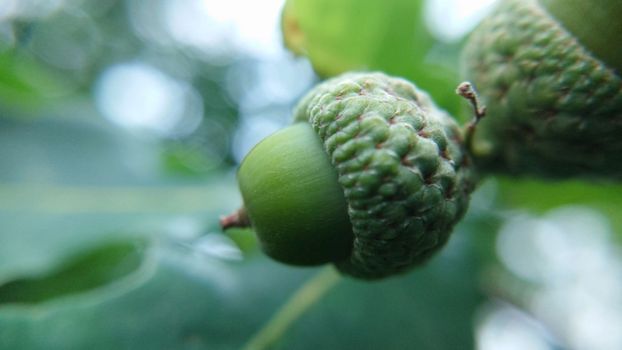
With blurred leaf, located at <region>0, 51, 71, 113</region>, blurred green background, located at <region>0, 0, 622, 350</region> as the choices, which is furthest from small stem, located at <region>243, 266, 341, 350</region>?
blurred leaf, located at <region>0, 51, 71, 113</region>

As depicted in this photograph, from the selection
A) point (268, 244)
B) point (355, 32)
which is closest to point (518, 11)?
point (355, 32)

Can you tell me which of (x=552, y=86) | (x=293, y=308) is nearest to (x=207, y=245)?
(x=293, y=308)

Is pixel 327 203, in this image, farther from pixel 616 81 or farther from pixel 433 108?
pixel 616 81

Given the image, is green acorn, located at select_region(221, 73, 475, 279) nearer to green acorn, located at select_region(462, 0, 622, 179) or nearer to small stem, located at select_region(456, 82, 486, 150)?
small stem, located at select_region(456, 82, 486, 150)

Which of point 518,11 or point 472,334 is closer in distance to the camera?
point 518,11

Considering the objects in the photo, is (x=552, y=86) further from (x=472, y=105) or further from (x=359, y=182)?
(x=359, y=182)
